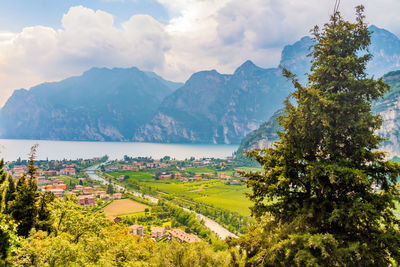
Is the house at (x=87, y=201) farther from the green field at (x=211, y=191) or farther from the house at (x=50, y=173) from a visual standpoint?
the house at (x=50, y=173)

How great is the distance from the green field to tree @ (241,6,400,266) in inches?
1923

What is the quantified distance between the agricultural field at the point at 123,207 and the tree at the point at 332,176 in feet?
159

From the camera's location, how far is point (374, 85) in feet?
24.8

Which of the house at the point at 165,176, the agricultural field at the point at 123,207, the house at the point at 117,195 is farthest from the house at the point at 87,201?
the house at the point at 165,176

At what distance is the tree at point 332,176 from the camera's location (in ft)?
21.1

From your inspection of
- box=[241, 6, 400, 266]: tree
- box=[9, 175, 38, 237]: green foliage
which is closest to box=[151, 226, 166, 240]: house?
box=[9, 175, 38, 237]: green foliage

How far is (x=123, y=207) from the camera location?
186 ft

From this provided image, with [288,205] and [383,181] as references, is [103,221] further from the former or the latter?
[383,181]

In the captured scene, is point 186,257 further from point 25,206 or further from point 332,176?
point 332,176

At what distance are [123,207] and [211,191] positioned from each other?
3232cm

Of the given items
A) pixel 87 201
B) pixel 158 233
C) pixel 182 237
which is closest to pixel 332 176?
pixel 182 237

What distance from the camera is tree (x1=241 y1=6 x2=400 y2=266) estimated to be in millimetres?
6422

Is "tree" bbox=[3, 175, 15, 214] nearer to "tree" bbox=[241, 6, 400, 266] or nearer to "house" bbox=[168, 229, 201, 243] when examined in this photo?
"tree" bbox=[241, 6, 400, 266]

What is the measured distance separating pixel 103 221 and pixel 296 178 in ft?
53.1
